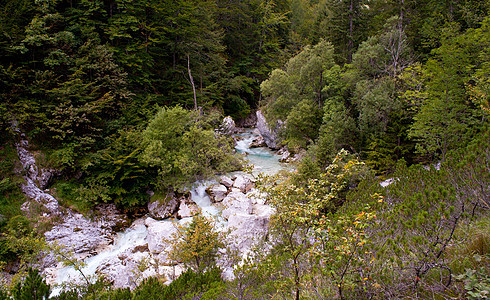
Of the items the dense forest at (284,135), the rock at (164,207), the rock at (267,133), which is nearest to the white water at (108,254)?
the rock at (164,207)

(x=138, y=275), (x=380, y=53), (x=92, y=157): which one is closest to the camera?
(x=138, y=275)

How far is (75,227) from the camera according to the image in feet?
36.9

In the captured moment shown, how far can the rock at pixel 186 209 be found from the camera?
40.9 feet

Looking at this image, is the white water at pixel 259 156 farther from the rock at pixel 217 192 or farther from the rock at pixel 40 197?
the rock at pixel 40 197

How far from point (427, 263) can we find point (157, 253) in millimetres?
9721

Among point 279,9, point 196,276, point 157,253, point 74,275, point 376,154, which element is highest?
point 279,9

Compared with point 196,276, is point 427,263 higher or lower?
higher

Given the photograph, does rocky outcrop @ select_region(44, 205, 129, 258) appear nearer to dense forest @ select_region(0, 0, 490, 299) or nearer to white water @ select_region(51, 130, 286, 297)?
white water @ select_region(51, 130, 286, 297)

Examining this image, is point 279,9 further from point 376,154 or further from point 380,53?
point 376,154

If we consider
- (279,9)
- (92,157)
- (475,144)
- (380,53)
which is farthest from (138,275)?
(279,9)

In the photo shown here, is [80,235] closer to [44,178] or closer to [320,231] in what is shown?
[44,178]

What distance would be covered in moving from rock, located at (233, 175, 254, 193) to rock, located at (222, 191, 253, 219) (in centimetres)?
112

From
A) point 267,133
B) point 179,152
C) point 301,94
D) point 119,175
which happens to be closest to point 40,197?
point 119,175

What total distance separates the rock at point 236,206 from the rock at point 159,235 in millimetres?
2580
